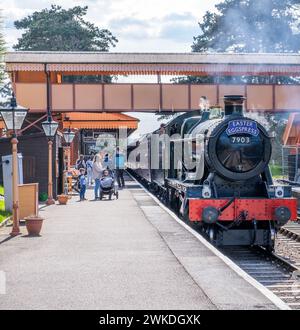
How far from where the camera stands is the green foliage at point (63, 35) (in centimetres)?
6875

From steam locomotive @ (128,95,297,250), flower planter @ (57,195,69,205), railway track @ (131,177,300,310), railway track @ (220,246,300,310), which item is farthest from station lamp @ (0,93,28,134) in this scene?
flower planter @ (57,195,69,205)

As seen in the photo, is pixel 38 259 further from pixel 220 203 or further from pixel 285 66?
pixel 285 66

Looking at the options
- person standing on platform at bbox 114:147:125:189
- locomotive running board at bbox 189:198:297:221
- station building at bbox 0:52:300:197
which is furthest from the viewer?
station building at bbox 0:52:300:197

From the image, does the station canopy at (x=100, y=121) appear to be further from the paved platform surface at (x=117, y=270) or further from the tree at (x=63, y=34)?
the tree at (x=63, y=34)

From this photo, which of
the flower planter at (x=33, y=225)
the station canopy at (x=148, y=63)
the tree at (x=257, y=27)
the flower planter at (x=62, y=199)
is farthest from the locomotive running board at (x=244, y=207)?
the tree at (x=257, y=27)

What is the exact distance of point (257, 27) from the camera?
5547 centimetres

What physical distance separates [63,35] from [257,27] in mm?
22625

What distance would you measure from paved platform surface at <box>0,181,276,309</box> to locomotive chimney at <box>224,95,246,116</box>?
2.86 metres

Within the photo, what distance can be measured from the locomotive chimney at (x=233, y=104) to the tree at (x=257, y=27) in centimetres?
3979

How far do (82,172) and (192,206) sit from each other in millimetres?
11587

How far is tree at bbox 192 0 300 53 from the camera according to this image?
178ft

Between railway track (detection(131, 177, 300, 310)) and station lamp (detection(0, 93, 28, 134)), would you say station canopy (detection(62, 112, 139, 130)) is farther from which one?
station lamp (detection(0, 93, 28, 134))

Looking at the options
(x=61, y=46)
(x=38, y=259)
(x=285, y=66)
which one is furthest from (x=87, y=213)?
(x=61, y=46)
